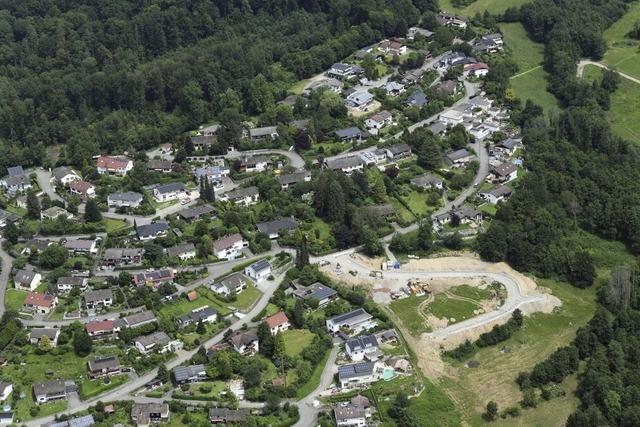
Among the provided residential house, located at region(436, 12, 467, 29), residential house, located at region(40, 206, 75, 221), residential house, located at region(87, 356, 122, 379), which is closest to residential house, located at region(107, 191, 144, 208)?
residential house, located at region(40, 206, 75, 221)

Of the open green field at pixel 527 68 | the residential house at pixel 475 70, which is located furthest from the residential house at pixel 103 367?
the residential house at pixel 475 70

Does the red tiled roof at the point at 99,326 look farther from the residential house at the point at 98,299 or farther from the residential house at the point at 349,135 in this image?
the residential house at the point at 349,135

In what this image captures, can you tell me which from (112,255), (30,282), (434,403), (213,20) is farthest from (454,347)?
(213,20)

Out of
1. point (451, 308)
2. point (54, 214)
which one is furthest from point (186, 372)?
point (54, 214)

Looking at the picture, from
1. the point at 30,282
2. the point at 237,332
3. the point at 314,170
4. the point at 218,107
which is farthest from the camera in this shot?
the point at 218,107

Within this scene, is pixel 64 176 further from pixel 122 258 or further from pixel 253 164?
pixel 253 164

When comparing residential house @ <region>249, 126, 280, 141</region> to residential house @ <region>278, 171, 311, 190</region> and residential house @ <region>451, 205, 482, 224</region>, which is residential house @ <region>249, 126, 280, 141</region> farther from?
residential house @ <region>451, 205, 482, 224</region>

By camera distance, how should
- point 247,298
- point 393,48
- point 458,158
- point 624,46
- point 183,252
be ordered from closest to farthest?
1. point 247,298
2. point 183,252
3. point 458,158
4. point 393,48
5. point 624,46

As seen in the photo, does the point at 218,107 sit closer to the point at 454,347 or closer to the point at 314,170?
the point at 314,170
